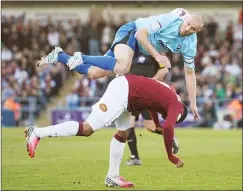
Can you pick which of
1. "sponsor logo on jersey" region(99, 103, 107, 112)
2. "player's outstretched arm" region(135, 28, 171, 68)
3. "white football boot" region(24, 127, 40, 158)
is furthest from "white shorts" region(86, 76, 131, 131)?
"player's outstretched arm" region(135, 28, 171, 68)

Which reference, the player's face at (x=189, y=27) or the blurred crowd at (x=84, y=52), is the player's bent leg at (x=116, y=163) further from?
the blurred crowd at (x=84, y=52)

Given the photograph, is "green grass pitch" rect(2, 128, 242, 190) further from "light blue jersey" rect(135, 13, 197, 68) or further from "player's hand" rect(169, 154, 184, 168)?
"light blue jersey" rect(135, 13, 197, 68)

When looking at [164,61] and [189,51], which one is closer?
[164,61]

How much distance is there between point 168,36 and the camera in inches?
502

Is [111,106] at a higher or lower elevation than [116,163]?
higher

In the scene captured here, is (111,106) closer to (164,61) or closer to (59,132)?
(59,132)

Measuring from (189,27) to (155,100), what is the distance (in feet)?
6.11

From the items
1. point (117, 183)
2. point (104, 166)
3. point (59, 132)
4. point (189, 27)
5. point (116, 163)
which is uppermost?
point (189, 27)

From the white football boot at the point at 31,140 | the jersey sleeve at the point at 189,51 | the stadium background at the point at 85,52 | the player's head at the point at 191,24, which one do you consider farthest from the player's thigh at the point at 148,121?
the stadium background at the point at 85,52

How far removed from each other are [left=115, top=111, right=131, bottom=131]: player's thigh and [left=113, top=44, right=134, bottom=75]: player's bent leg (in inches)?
68.5

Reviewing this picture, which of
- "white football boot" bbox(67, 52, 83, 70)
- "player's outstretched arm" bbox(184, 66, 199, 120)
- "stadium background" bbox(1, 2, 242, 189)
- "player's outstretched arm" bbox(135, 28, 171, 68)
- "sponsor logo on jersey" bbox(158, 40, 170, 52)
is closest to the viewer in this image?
"player's outstretched arm" bbox(135, 28, 171, 68)

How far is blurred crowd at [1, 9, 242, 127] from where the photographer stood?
3206 centimetres

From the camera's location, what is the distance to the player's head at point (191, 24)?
11891 millimetres

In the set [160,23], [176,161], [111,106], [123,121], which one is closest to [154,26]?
[160,23]
